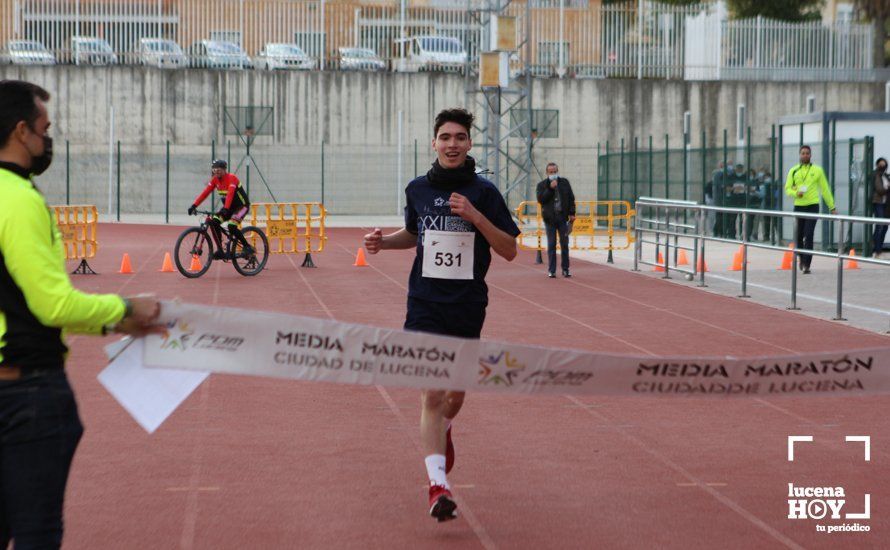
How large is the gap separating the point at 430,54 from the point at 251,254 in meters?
26.5

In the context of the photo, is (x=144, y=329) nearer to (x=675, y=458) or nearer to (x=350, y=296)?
(x=675, y=458)

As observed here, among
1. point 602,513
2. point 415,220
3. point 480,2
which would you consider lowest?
point 602,513

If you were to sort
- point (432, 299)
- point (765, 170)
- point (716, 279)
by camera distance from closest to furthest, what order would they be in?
1. point (432, 299)
2. point (716, 279)
3. point (765, 170)

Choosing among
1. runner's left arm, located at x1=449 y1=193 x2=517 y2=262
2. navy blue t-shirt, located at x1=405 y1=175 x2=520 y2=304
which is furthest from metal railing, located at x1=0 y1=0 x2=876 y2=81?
runner's left arm, located at x1=449 y1=193 x2=517 y2=262

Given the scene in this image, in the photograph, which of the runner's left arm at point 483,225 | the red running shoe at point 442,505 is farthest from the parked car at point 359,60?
the red running shoe at point 442,505

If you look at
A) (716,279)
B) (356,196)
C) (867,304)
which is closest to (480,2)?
(356,196)

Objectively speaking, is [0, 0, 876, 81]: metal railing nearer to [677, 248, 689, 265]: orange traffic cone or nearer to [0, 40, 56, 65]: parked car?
[0, 40, 56, 65]: parked car

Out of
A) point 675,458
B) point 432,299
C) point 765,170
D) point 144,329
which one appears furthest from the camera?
point 765,170

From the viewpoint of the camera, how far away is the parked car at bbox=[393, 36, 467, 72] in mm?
45750

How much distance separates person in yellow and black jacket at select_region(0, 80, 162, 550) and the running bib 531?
2.41 m

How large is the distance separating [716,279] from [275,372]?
15985mm

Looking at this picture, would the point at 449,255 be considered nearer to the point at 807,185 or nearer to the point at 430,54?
the point at 807,185

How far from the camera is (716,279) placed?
67.1 feet

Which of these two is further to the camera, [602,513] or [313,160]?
[313,160]
